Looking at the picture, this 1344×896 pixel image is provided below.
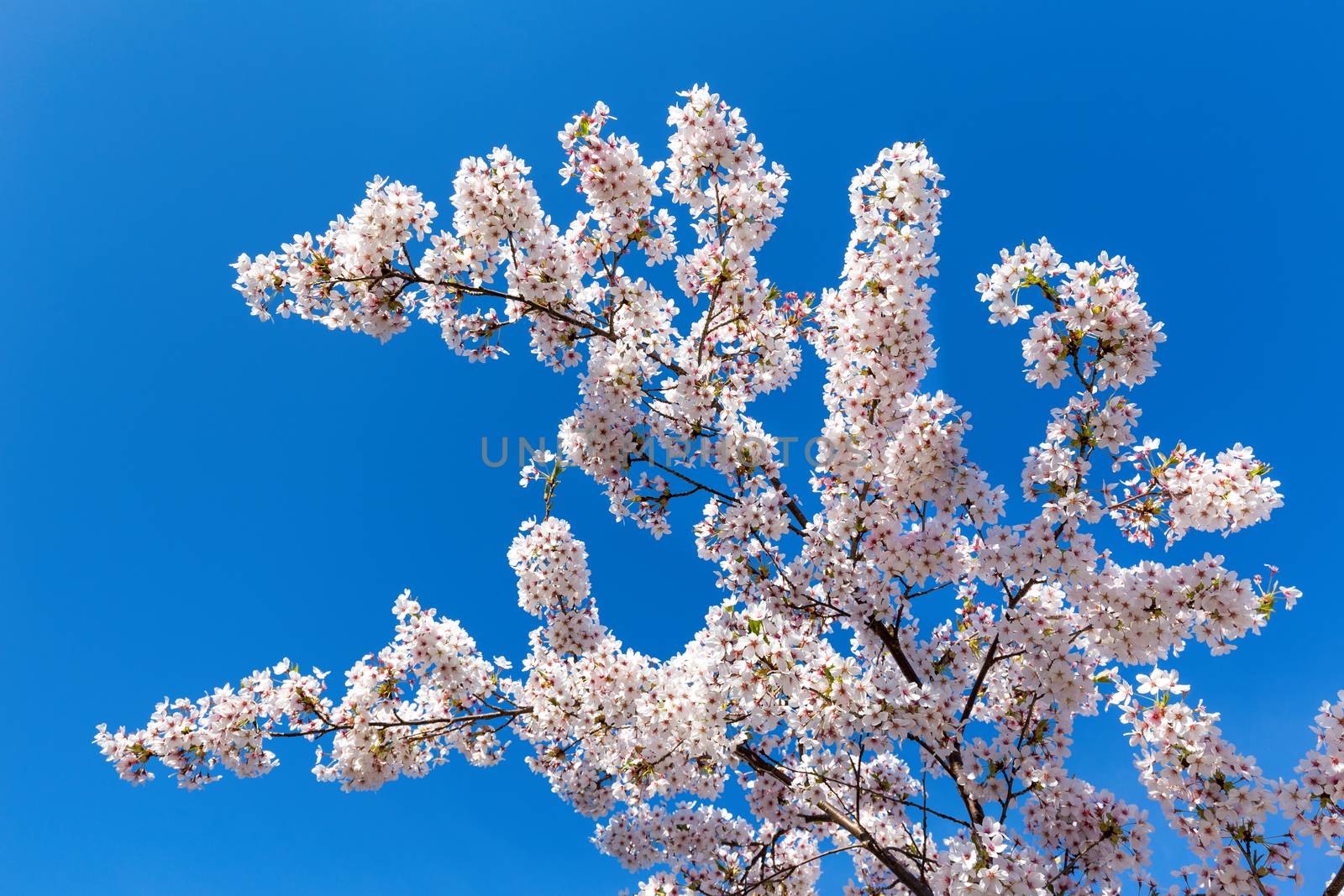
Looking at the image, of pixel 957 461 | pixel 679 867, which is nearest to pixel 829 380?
pixel 957 461

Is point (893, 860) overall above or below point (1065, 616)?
below

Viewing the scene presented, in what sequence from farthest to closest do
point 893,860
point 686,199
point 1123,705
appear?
1. point 686,199
2. point 893,860
3. point 1123,705

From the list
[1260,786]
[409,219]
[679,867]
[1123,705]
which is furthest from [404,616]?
[1260,786]

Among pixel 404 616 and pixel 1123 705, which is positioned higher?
pixel 404 616

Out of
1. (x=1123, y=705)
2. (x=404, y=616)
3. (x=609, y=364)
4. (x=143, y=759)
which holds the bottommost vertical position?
(x=1123, y=705)

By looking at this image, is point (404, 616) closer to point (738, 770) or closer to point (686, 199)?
point (738, 770)

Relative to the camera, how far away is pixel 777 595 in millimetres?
7004

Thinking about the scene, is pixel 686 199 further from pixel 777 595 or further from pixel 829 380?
pixel 777 595

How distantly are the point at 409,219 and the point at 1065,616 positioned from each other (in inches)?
281

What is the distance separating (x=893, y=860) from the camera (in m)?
6.78

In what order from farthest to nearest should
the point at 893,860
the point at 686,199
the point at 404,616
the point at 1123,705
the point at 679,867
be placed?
1. the point at 679,867
2. the point at 404,616
3. the point at 686,199
4. the point at 893,860
5. the point at 1123,705

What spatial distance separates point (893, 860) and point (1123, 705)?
8.24ft

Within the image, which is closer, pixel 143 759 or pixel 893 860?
pixel 893 860

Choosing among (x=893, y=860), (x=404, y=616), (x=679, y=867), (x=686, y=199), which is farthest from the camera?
(x=679, y=867)
